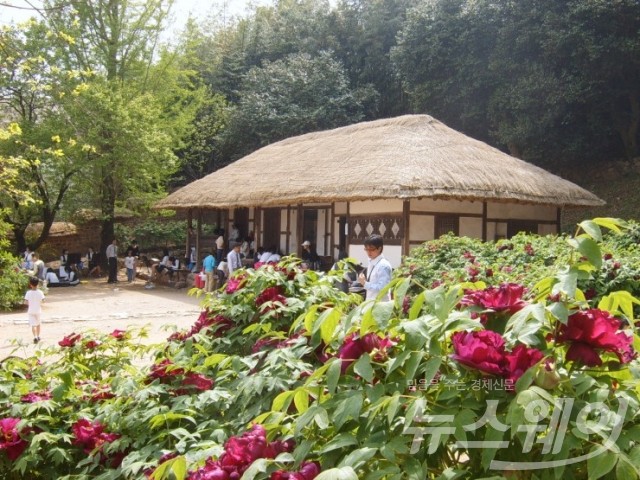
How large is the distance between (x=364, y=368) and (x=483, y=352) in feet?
0.89

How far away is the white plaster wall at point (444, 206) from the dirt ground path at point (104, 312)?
16.6ft

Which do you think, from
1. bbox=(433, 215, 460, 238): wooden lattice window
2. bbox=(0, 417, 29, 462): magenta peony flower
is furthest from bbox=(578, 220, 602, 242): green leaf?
bbox=(433, 215, 460, 238): wooden lattice window

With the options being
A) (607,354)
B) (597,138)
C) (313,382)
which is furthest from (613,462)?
(597,138)

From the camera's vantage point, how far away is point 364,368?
4.57 feet

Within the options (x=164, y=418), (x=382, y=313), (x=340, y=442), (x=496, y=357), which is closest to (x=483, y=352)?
(x=496, y=357)

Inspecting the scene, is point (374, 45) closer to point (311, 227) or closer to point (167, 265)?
point (311, 227)

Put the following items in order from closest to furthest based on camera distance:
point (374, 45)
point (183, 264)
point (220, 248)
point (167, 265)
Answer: point (220, 248) → point (167, 265) → point (183, 264) → point (374, 45)

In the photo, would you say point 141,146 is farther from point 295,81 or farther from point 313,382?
point 313,382

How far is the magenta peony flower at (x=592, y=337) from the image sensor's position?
1.23 meters

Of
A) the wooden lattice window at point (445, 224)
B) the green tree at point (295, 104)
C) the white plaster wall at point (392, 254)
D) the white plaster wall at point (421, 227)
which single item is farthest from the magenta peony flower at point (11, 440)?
the green tree at point (295, 104)

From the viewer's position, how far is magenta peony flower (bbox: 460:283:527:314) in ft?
4.55

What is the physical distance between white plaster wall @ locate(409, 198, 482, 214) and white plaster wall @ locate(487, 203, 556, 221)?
495 mm

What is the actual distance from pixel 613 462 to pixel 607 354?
290mm

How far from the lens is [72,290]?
707 inches
